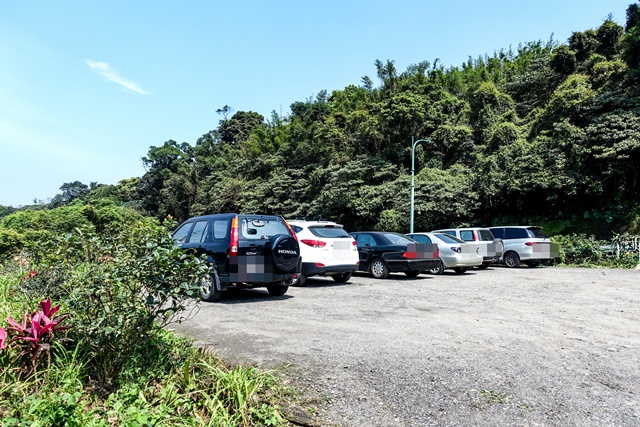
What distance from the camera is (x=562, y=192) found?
25.4 metres

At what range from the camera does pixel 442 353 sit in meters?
4.93

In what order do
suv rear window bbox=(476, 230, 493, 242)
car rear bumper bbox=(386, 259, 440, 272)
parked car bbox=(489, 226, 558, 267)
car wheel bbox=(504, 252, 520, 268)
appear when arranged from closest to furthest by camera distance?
1. car rear bumper bbox=(386, 259, 440, 272)
2. suv rear window bbox=(476, 230, 493, 242)
3. parked car bbox=(489, 226, 558, 267)
4. car wheel bbox=(504, 252, 520, 268)

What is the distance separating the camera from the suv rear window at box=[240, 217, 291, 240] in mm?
8414

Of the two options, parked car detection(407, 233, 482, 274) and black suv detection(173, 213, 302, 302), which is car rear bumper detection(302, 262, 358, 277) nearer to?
black suv detection(173, 213, 302, 302)

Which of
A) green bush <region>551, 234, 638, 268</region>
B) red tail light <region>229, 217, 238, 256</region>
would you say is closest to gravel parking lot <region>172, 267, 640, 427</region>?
red tail light <region>229, 217, 238, 256</region>

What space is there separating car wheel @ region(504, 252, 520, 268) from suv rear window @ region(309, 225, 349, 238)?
10163 millimetres

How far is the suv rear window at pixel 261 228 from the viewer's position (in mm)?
8414

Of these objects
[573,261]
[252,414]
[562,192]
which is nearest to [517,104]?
[562,192]

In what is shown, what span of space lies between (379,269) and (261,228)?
602 cm

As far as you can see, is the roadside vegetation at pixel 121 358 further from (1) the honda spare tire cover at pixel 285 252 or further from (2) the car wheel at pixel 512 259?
(2) the car wheel at pixel 512 259

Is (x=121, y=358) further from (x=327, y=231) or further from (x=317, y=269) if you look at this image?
(x=327, y=231)

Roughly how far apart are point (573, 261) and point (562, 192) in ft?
25.2

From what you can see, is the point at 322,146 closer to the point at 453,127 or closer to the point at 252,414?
the point at 453,127

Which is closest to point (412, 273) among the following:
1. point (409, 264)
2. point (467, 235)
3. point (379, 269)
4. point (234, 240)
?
point (409, 264)
